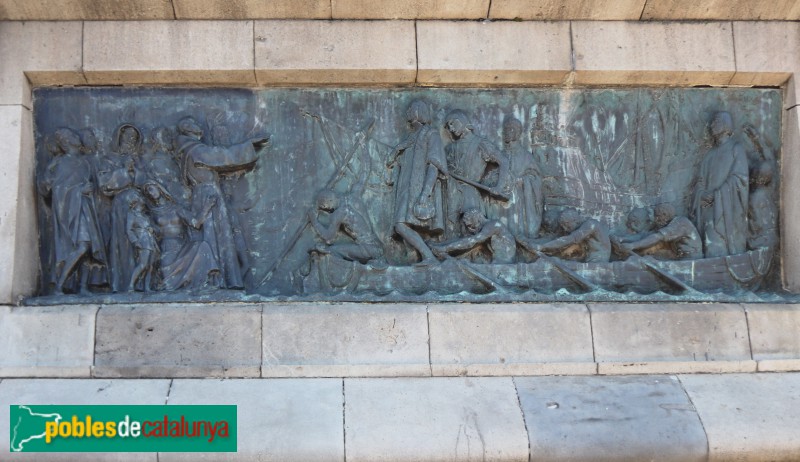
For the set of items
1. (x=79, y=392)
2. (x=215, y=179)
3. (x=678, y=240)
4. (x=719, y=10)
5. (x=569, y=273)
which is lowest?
(x=79, y=392)

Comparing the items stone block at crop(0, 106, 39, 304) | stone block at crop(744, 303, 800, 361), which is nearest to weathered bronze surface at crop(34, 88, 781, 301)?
stone block at crop(0, 106, 39, 304)

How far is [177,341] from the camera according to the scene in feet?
28.9

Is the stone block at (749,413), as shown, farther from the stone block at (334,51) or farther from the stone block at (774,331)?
the stone block at (334,51)

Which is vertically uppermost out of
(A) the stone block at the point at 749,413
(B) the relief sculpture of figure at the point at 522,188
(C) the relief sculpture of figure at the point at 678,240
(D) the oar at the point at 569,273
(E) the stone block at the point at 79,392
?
(B) the relief sculpture of figure at the point at 522,188

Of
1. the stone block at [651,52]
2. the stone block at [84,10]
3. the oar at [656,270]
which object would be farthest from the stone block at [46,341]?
the stone block at [651,52]

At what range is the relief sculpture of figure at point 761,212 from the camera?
9.78 meters

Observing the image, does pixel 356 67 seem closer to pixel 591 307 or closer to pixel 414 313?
pixel 414 313

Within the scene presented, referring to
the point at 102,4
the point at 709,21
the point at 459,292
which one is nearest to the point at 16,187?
the point at 102,4

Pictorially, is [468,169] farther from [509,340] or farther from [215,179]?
[215,179]

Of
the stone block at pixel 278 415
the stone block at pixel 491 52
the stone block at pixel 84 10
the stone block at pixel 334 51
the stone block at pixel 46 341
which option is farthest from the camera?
the stone block at pixel 491 52

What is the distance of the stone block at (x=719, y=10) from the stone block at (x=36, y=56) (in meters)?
5.62

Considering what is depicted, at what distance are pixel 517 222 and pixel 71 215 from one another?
13.9 feet

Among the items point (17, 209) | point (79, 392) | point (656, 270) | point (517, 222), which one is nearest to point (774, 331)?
point (656, 270)

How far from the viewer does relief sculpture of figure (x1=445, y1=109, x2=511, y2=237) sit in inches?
383
